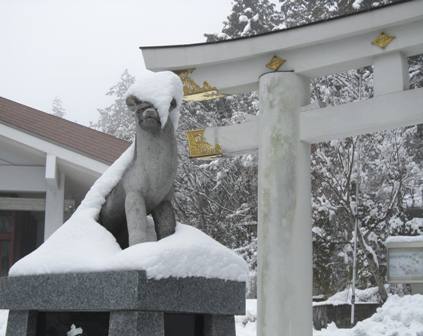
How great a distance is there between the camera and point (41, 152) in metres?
9.54

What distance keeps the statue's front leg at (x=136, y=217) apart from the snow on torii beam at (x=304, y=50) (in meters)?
4.26

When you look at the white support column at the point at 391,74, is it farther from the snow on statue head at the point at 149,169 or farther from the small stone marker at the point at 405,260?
the small stone marker at the point at 405,260

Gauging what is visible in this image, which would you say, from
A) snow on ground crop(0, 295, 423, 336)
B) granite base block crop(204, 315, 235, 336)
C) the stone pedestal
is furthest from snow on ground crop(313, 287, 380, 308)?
the stone pedestal

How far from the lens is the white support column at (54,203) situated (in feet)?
31.9

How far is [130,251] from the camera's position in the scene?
2986 millimetres

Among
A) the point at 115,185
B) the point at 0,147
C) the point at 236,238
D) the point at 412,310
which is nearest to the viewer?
the point at 115,185

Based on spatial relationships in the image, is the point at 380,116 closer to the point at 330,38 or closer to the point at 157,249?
the point at 330,38

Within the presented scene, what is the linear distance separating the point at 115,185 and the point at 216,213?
579 inches

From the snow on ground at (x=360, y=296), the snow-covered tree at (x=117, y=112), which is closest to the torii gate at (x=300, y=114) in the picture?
the snow on ground at (x=360, y=296)

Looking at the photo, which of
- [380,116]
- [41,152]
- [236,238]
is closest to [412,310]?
[380,116]

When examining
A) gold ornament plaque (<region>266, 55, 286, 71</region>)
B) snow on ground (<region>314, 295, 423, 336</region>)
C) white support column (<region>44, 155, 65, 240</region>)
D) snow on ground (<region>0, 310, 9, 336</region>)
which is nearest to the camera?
gold ornament plaque (<region>266, 55, 286, 71</region>)

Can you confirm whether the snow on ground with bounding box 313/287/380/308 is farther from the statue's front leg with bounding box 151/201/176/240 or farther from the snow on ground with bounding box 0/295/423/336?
the statue's front leg with bounding box 151/201/176/240

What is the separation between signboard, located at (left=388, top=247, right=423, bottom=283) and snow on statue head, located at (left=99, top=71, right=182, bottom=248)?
733cm

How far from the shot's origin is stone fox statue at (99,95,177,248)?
11.0 ft
